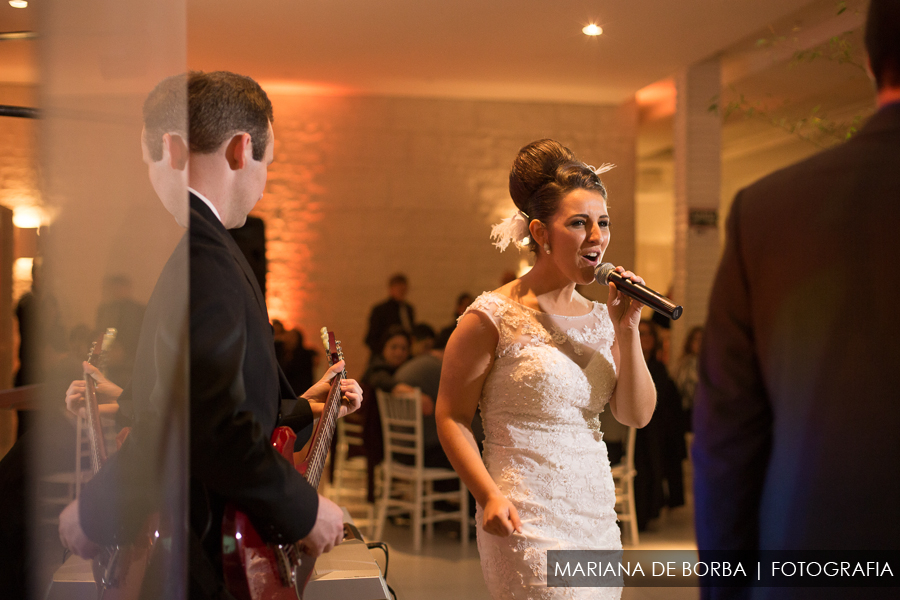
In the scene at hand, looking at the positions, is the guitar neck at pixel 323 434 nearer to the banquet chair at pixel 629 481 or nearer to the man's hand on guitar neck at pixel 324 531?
the man's hand on guitar neck at pixel 324 531

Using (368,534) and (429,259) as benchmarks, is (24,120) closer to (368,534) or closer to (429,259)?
(368,534)

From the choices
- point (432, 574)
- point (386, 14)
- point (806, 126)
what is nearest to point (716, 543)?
point (806, 126)

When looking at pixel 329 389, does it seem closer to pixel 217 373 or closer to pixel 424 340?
pixel 217 373

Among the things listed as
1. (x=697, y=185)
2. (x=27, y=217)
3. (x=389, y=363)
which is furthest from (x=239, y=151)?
(x=697, y=185)

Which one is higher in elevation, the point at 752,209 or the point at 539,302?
the point at 752,209

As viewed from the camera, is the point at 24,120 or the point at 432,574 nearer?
the point at 24,120

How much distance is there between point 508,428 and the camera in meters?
1.88

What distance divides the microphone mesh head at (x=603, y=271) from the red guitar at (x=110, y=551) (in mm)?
1088

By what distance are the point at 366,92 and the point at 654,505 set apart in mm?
5209

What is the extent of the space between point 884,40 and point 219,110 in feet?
3.17

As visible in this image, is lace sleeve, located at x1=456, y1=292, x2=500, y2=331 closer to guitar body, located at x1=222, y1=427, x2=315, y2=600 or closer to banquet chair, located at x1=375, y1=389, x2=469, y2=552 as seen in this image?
guitar body, located at x1=222, y1=427, x2=315, y2=600

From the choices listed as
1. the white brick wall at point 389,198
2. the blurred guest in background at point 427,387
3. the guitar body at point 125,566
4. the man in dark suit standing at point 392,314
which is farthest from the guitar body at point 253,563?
the white brick wall at point 389,198

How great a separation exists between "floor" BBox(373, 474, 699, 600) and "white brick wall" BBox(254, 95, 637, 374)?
3237 mm

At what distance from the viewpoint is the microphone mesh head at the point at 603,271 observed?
1.75 m
